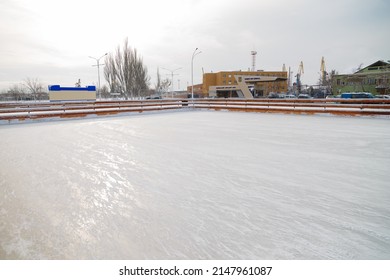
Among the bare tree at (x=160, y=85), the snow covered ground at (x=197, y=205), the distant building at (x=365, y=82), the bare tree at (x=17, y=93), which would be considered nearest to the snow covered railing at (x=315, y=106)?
the snow covered ground at (x=197, y=205)

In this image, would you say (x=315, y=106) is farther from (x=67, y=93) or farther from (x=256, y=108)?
(x=67, y=93)

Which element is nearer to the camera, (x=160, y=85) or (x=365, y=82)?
(x=365, y=82)

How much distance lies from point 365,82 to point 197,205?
57879mm

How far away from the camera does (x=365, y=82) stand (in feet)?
157

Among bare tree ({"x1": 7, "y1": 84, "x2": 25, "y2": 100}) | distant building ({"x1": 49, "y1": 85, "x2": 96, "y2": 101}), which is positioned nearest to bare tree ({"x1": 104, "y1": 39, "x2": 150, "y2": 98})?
distant building ({"x1": 49, "y1": 85, "x2": 96, "y2": 101})

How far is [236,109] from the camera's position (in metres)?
20.2

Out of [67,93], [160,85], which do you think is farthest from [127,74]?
Answer: [160,85]

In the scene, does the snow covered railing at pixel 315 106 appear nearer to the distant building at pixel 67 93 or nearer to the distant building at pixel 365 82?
the distant building at pixel 67 93

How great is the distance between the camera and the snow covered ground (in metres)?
2.28

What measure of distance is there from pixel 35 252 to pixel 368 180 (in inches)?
187

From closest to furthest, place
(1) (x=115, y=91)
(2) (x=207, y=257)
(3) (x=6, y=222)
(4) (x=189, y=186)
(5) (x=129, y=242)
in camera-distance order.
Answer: (2) (x=207, y=257) < (5) (x=129, y=242) < (3) (x=6, y=222) < (4) (x=189, y=186) < (1) (x=115, y=91)

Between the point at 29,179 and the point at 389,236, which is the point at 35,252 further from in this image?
the point at 389,236

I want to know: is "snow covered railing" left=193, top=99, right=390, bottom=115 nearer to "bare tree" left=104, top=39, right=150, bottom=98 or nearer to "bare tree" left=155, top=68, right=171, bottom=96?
"bare tree" left=104, top=39, right=150, bottom=98

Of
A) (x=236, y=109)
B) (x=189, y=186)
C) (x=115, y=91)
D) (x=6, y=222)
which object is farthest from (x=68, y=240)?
(x=115, y=91)
